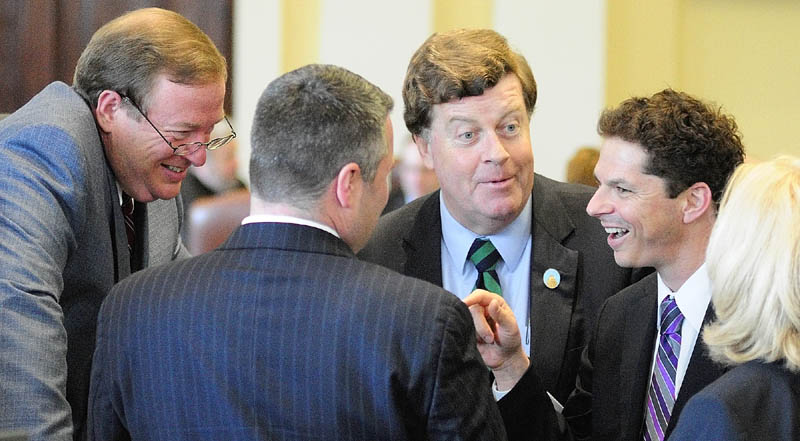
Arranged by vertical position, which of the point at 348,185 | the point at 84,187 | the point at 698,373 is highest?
the point at 348,185

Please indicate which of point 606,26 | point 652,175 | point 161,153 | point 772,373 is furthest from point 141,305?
point 606,26

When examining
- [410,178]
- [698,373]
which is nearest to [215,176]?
[410,178]

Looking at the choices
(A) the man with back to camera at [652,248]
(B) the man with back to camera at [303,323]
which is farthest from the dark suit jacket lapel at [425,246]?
(B) the man with back to camera at [303,323]

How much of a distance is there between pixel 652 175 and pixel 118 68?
3.89ft

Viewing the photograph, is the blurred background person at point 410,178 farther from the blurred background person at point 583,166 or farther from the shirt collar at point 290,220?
the shirt collar at point 290,220

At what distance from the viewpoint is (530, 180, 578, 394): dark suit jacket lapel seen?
262cm

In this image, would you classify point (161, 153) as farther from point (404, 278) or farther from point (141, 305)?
point (404, 278)

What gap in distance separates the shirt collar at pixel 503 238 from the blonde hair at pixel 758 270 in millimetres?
843

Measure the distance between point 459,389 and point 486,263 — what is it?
93cm

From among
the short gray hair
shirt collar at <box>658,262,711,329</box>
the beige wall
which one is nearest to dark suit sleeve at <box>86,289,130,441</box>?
the short gray hair

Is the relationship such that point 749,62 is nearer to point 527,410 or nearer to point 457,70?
point 457,70

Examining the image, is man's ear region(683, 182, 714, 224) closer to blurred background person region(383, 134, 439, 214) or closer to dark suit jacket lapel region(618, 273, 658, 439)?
dark suit jacket lapel region(618, 273, 658, 439)

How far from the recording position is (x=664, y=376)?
7.91 feet

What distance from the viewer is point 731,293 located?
1.87 m
